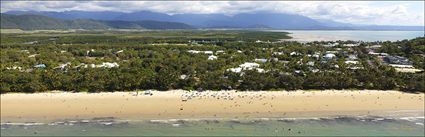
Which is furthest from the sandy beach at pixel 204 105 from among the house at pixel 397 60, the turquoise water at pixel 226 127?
the house at pixel 397 60

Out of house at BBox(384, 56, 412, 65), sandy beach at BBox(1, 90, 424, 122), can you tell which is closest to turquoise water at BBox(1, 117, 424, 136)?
sandy beach at BBox(1, 90, 424, 122)

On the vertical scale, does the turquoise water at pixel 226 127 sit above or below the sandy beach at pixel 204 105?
below

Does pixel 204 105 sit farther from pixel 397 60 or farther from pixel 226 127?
pixel 397 60

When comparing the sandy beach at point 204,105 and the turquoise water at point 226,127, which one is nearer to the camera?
the turquoise water at point 226,127

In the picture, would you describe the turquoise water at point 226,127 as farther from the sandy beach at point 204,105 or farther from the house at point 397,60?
the house at point 397,60

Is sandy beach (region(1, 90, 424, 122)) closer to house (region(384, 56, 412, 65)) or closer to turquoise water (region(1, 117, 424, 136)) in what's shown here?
turquoise water (region(1, 117, 424, 136))

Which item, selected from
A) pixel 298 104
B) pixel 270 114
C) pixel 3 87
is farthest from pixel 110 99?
pixel 298 104

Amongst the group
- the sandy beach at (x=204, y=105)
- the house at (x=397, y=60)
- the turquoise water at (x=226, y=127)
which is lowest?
the turquoise water at (x=226, y=127)
